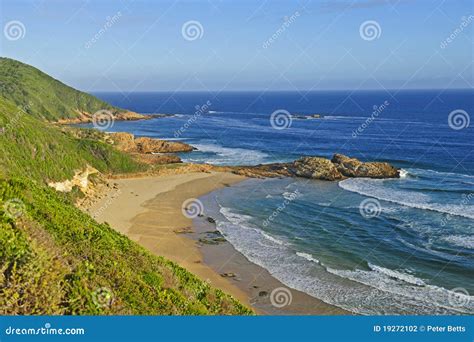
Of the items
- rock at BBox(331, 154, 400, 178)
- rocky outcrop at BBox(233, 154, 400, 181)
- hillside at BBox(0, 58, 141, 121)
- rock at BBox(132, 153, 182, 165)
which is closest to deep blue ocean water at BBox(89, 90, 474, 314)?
rock at BBox(331, 154, 400, 178)

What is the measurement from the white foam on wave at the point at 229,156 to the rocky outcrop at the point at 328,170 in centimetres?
674

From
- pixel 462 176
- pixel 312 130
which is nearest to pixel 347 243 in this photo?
pixel 462 176

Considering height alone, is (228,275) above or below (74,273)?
above

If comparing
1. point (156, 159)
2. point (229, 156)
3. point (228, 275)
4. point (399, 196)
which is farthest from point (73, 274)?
point (229, 156)

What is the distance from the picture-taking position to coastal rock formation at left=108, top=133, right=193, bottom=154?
213 feet

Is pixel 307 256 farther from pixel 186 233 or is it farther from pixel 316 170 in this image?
pixel 316 170

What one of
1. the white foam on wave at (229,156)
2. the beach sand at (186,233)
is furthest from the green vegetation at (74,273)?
the white foam on wave at (229,156)

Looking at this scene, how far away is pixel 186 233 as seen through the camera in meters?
31.7

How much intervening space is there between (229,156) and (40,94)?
63899mm

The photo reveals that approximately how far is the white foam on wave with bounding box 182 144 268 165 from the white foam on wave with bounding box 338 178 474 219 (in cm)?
1577

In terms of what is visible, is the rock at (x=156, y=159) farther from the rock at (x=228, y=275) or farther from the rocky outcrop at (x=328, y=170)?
the rock at (x=228, y=275)

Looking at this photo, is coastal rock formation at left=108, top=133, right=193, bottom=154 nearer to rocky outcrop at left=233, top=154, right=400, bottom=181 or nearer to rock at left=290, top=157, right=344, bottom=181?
rocky outcrop at left=233, top=154, right=400, bottom=181

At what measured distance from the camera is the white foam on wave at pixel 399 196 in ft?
121

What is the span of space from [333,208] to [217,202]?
9.96 metres
